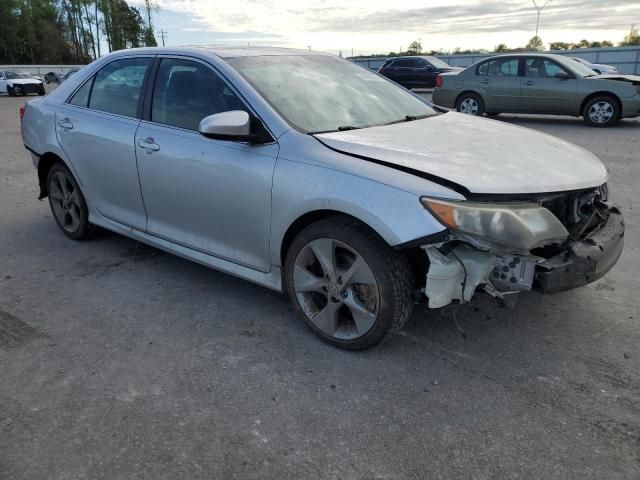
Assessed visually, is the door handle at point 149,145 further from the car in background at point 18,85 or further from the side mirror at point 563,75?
the car in background at point 18,85

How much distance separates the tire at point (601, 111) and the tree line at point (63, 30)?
229ft

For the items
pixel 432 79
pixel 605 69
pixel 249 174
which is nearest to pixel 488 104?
pixel 605 69

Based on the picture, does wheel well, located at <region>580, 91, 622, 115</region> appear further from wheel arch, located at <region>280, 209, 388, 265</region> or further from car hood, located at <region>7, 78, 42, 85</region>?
car hood, located at <region>7, 78, 42, 85</region>

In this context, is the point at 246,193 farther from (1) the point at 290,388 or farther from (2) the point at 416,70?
(2) the point at 416,70

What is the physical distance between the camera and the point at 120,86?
4.32 metres

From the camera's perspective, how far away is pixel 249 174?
3258 mm

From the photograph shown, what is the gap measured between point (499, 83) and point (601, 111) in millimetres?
2262

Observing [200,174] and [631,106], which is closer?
[200,174]

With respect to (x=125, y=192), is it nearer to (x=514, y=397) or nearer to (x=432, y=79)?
(x=514, y=397)

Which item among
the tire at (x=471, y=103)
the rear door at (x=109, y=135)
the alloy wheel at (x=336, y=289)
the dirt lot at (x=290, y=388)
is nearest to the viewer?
the dirt lot at (x=290, y=388)

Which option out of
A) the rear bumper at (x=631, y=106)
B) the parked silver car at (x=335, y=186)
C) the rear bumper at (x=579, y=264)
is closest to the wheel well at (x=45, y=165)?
the parked silver car at (x=335, y=186)

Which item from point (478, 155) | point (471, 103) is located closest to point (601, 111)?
point (471, 103)

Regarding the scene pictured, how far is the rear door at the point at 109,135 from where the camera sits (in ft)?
13.4

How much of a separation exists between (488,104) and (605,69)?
824 cm
